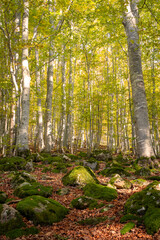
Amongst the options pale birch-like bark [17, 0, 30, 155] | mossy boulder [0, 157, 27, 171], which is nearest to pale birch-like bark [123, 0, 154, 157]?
mossy boulder [0, 157, 27, 171]

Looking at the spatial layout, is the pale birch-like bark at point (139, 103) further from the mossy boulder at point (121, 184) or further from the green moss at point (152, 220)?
the green moss at point (152, 220)

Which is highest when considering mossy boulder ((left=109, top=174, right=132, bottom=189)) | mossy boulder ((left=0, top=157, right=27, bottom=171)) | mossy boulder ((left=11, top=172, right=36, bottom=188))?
mossy boulder ((left=0, top=157, right=27, bottom=171))

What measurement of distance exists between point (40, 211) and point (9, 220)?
0.68 meters

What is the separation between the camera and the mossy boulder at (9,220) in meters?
3.11

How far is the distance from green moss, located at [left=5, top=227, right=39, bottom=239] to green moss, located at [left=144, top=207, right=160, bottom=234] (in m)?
2.06

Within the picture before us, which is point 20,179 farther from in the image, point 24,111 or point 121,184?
point 24,111

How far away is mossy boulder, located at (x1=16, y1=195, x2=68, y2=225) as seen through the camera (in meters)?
3.54

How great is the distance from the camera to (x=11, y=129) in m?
11.3

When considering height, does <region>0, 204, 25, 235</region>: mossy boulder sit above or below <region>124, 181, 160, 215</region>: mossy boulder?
below

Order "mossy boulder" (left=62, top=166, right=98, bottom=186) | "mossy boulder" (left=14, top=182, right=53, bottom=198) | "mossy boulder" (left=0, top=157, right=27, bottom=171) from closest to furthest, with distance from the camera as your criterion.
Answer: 1. "mossy boulder" (left=14, top=182, right=53, bottom=198)
2. "mossy boulder" (left=62, top=166, right=98, bottom=186)
3. "mossy boulder" (left=0, top=157, right=27, bottom=171)

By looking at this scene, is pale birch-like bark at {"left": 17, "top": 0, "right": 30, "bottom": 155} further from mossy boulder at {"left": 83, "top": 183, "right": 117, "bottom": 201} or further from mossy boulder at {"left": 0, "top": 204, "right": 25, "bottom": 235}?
mossy boulder at {"left": 0, "top": 204, "right": 25, "bottom": 235}

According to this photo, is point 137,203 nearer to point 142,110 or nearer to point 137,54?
point 142,110

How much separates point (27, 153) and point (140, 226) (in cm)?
794

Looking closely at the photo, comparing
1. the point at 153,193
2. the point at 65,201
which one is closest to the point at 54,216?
the point at 65,201
